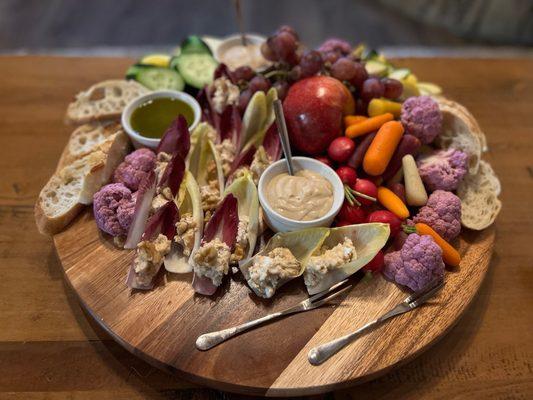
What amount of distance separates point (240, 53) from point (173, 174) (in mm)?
1354

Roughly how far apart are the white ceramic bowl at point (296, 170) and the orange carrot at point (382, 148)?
0.71ft

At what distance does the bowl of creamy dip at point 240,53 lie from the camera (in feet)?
10.5

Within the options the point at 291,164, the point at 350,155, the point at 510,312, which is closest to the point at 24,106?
the point at 291,164

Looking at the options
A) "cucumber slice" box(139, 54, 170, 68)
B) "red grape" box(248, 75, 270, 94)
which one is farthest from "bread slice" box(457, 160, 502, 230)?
"cucumber slice" box(139, 54, 170, 68)

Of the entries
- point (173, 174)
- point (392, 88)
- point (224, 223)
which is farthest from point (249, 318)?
point (392, 88)

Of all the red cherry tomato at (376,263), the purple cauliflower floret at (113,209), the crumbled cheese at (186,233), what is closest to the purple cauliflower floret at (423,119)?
the red cherry tomato at (376,263)

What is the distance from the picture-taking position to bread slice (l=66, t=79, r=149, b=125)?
2.80 m

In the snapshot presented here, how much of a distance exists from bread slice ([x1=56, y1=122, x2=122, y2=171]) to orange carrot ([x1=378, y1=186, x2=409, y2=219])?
156 centimetres

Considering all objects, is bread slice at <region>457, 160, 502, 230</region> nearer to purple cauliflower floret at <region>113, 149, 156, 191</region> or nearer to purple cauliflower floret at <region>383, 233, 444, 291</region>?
purple cauliflower floret at <region>383, 233, 444, 291</region>

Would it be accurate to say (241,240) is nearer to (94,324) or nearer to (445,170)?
(94,324)

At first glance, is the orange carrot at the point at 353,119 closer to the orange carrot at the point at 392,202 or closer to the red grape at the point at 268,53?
the orange carrot at the point at 392,202

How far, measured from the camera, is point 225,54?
335cm

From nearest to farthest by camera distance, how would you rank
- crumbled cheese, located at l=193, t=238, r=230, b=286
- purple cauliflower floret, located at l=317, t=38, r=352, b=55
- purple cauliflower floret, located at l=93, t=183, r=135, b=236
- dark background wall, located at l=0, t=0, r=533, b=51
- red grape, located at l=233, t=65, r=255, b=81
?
crumbled cheese, located at l=193, t=238, r=230, b=286 < purple cauliflower floret, located at l=93, t=183, r=135, b=236 < red grape, located at l=233, t=65, r=255, b=81 < purple cauliflower floret, located at l=317, t=38, r=352, b=55 < dark background wall, located at l=0, t=0, r=533, b=51

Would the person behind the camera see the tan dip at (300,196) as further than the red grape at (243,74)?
No
